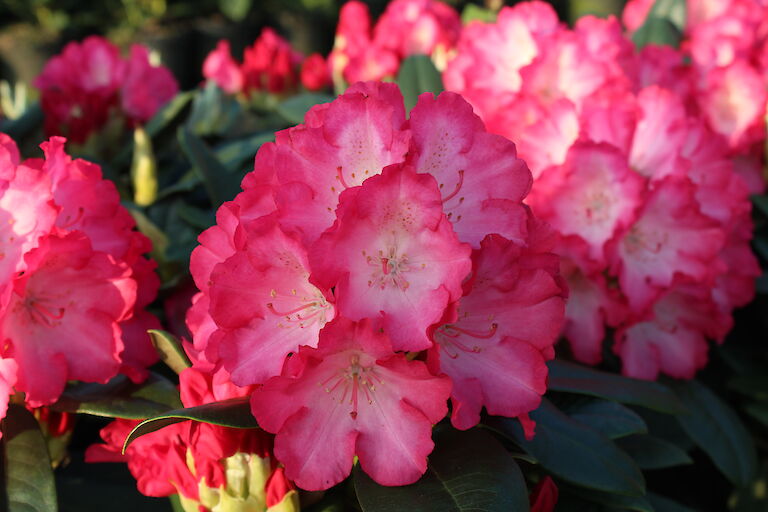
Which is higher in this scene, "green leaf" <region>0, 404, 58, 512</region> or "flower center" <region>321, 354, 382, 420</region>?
"flower center" <region>321, 354, 382, 420</region>

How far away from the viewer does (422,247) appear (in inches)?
25.5

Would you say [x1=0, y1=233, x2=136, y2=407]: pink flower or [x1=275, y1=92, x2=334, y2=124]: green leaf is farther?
[x1=275, y1=92, x2=334, y2=124]: green leaf

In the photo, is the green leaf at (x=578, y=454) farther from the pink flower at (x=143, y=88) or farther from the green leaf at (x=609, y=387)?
the pink flower at (x=143, y=88)

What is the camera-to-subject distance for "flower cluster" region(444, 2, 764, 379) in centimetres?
105

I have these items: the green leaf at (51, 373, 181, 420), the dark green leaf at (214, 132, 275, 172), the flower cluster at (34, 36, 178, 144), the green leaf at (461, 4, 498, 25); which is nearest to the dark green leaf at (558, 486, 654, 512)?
the green leaf at (51, 373, 181, 420)

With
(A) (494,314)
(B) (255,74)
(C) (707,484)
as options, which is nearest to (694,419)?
(C) (707,484)

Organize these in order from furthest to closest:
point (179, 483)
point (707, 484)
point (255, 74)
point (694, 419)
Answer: point (255, 74)
point (707, 484)
point (694, 419)
point (179, 483)

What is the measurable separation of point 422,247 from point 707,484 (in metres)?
1.07

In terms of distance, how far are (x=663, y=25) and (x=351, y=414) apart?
1290 millimetres

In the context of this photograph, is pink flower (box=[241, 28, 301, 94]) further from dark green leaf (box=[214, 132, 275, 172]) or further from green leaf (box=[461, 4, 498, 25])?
dark green leaf (box=[214, 132, 275, 172])

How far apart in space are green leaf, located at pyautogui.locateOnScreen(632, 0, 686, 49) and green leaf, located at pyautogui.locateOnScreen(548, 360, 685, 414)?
888 millimetres

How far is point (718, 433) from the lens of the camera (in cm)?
119

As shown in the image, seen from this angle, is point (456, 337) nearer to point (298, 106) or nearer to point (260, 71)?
point (298, 106)

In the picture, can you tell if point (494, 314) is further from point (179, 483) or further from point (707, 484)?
point (707, 484)
